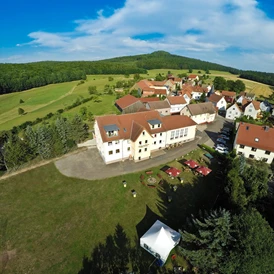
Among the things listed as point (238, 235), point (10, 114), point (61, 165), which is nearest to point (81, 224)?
point (61, 165)

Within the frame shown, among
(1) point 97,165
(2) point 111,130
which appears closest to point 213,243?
(2) point 111,130

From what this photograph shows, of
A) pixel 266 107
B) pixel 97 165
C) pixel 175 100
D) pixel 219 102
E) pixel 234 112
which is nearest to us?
pixel 97 165

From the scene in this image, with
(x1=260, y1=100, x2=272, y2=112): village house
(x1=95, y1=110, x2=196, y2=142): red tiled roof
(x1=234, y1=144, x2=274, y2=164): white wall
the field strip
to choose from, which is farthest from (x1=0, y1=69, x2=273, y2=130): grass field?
(x1=234, y1=144, x2=274, y2=164): white wall

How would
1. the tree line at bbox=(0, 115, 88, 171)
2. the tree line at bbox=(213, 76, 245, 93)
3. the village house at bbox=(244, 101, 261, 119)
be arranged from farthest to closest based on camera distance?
the tree line at bbox=(213, 76, 245, 93)
the village house at bbox=(244, 101, 261, 119)
the tree line at bbox=(0, 115, 88, 171)

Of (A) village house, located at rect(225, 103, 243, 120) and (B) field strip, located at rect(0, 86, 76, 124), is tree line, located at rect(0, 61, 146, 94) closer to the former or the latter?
(B) field strip, located at rect(0, 86, 76, 124)

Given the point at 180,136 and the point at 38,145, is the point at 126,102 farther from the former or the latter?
the point at 38,145

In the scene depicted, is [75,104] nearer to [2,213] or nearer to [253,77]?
[2,213]
